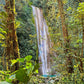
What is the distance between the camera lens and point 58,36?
3984 millimetres

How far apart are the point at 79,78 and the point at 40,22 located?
7383mm

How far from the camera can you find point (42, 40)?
8.29 meters

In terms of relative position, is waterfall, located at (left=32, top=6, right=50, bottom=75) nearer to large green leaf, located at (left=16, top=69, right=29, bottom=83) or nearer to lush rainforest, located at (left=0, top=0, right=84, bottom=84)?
lush rainforest, located at (left=0, top=0, right=84, bottom=84)

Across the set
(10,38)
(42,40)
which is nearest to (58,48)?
(10,38)

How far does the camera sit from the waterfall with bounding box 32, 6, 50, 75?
7.51 metres

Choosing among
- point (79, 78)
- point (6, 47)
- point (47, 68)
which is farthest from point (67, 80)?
point (47, 68)

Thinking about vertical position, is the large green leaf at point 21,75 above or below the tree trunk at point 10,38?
below

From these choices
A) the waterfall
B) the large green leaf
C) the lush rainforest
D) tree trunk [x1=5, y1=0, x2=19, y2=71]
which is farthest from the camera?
the waterfall

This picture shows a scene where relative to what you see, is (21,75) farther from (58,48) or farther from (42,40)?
(42,40)

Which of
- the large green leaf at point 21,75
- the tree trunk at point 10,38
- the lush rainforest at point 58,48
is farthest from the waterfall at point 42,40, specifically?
the large green leaf at point 21,75

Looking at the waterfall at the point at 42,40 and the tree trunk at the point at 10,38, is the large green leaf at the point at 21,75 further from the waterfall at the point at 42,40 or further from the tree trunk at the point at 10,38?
the waterfall at the point at 42,40

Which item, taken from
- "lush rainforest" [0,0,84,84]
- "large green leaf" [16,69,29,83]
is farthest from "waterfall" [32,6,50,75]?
"large green leaf" [16,69,29,83]

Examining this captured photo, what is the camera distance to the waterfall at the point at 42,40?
24.6 ft

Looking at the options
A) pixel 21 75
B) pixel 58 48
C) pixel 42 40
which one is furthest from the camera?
pixel 42 40
